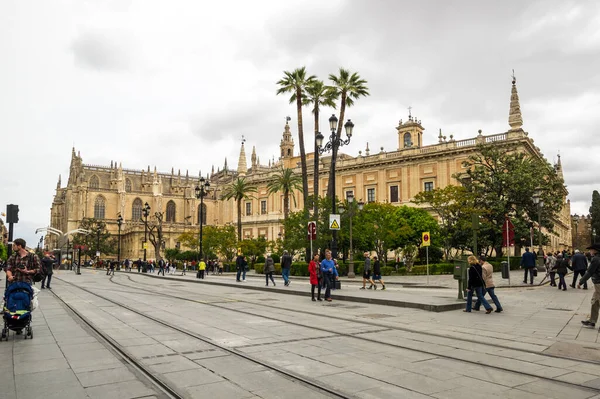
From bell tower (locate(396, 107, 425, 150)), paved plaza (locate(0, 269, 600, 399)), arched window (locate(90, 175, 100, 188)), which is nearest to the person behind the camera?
paved plaza (locate(0, 269, 600, 399))

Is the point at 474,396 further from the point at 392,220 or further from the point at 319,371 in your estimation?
the point at 392,220

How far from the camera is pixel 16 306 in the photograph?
725 centimetres

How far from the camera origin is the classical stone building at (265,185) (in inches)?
1858

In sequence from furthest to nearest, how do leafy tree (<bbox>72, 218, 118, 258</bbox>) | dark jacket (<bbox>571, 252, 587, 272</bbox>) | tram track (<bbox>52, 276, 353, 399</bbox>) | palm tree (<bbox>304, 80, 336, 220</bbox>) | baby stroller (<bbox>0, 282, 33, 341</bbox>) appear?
leafy tree (<bbox>72, 218, 118, 258</bbox>), palm tree (<bbox>304, 80, 336, 220</bbox>), dark jacket (<bbox>571, 252, 587, 272</bbox>), baby stroller (<bbox>0, 282, 33, 341</bbox>), tram track (<bbox>52, 276, 353, 399</bbox>)

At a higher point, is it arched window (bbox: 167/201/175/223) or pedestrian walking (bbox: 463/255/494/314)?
arched window (bbox: 167/201/175/223)

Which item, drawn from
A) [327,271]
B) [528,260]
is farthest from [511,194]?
[327,271]

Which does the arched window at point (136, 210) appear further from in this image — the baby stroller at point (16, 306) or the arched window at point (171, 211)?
the baby stroller at point (16, 306)

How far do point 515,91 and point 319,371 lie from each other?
4519cm

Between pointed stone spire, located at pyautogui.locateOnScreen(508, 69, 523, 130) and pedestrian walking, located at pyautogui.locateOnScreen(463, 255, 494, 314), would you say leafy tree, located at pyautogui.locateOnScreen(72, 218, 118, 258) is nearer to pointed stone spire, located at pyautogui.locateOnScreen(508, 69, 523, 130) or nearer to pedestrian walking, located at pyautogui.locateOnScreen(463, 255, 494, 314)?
pointed stone spire, located at pyautogui.locateOnScreen(508, 69, 523, 130)

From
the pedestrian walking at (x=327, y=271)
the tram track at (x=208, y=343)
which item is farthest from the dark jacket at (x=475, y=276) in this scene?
the tram track at (x=208, y=343)

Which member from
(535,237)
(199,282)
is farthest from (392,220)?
(199,282)

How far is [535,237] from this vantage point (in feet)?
125

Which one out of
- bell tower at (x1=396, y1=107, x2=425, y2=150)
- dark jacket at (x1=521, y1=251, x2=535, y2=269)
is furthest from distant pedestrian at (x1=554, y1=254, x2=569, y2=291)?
bell tower at (x1=396, y1=107, x2=425, y2=150)

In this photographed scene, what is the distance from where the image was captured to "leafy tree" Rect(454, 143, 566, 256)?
34375 mm
